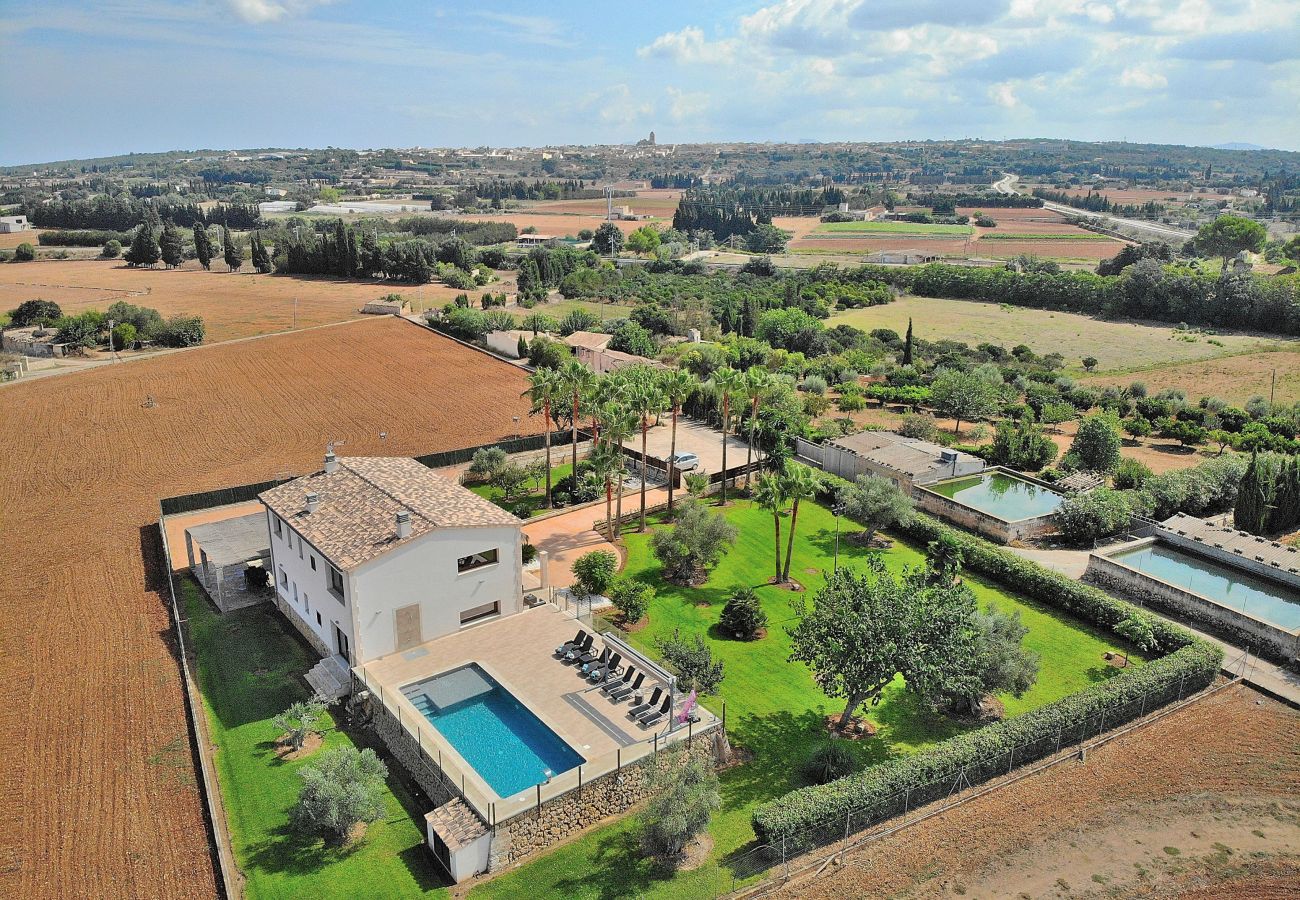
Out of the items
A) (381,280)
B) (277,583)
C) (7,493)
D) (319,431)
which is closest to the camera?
(277,583)

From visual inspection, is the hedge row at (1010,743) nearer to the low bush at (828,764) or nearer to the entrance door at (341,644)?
the low bush at (828,764)

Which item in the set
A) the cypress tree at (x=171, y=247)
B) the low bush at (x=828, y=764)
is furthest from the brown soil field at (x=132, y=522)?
the cypress tree at (x=171, y=247)

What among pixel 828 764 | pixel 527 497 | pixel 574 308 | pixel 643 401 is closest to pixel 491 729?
pixel 828 764

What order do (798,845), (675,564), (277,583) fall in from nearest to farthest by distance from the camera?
(798,845)
(277,583)
(675,564)

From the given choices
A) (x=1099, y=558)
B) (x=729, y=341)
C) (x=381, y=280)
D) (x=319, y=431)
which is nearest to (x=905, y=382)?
(x=729, y=341)

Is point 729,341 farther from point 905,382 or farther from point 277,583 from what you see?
point 277,583

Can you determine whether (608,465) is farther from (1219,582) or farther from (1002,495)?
(1219,582)
